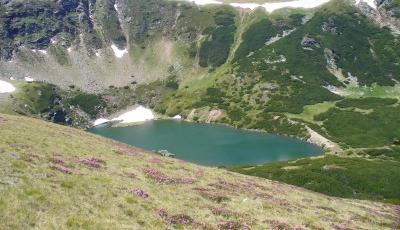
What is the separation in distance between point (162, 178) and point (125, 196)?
10.3 m

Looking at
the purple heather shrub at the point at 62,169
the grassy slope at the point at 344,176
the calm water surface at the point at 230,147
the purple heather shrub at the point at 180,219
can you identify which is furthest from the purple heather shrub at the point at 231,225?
the calm water surface at the point at 230,147

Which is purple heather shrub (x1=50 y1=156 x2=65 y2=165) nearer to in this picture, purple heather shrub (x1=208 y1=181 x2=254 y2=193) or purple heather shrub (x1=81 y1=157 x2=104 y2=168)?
purple heather shrub (x1=81 y1=157 x2=104 y2=168)

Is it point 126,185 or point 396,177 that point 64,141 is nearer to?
point 126,185

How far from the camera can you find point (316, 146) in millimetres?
176500

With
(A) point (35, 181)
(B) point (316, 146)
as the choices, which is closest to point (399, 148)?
(B) point (316, 146)

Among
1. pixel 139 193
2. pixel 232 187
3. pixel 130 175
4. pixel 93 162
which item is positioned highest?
pixel 139 193

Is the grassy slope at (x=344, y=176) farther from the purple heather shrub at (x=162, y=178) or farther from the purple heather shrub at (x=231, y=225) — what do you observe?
the purple heather shrub at (x=231, y=225)

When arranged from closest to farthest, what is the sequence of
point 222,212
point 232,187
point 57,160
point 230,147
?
point 222,212
point 57,160
point 232,187
point 230,147

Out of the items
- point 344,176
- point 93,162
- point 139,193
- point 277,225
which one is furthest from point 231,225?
point 344,176

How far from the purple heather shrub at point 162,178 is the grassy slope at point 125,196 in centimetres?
8

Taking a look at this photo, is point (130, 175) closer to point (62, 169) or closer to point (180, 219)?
point (62, 169)

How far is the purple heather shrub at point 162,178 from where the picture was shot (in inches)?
1470

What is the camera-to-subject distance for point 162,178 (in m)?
38.0

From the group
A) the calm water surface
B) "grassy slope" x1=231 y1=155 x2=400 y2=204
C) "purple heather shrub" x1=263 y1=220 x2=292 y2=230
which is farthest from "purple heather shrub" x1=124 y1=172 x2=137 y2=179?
the calm water surface
